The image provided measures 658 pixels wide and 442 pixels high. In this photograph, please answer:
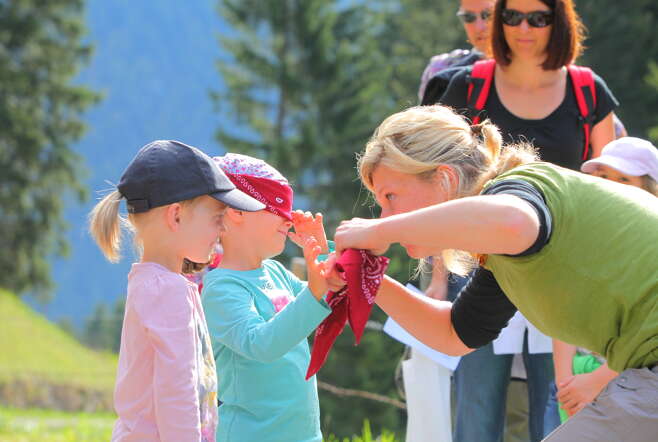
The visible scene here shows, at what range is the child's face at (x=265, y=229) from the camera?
3316mm

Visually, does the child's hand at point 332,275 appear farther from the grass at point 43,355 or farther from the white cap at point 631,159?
the grass at point 43,355

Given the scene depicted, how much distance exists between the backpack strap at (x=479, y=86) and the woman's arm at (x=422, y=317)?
1.22m

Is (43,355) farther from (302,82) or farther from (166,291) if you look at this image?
(166,291)

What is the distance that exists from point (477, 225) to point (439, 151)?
0.61m

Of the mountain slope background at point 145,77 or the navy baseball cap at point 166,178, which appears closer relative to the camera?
the navy baseball cap at point 166,178

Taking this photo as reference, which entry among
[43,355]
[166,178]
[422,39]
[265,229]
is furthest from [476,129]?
[422,39]

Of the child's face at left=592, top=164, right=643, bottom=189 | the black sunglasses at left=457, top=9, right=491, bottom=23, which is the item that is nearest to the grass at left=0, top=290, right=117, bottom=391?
the black sunglasses at left=457, top=9, right=491, bottom=23

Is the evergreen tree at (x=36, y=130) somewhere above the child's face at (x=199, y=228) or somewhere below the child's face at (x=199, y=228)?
below

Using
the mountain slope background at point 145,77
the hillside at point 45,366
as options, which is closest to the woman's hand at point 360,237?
the hillside at point 45,366

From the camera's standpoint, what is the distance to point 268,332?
288cm

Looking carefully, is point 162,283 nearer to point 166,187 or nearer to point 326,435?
point 166,187

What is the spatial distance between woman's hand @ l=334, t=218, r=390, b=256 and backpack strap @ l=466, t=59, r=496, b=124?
1738 mm

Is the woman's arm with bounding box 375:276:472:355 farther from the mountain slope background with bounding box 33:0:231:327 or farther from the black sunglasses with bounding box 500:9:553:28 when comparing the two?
the mountain slope background with bounding box 33:0:231:327

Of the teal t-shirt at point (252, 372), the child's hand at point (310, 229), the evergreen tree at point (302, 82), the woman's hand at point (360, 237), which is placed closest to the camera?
the woman's hand at point (360, 237)
